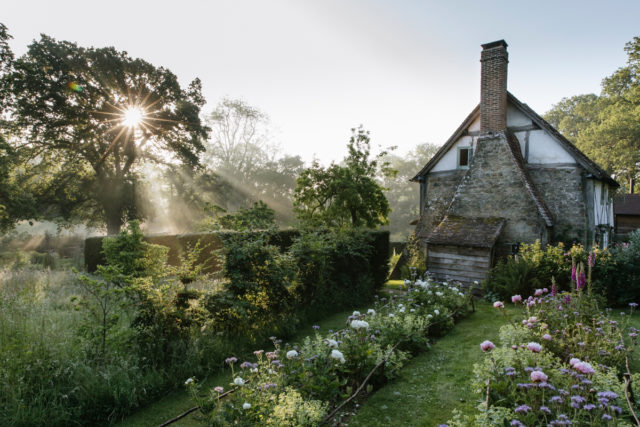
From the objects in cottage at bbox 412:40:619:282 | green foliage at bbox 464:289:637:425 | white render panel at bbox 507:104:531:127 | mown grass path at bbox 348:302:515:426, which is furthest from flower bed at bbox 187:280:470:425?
white render panel at bbox 507:104:531:127

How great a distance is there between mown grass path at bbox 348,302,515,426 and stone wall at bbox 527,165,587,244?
8.44 meters

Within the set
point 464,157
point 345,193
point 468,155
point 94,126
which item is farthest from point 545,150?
point 94,126

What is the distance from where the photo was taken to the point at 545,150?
13445mm

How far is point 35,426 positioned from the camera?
373 centimetres

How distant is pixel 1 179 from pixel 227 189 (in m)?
18.7

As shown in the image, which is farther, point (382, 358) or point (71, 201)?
point (71, 201)

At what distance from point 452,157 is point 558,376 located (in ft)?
44.5

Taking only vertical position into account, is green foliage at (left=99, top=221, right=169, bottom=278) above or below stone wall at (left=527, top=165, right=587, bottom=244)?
below

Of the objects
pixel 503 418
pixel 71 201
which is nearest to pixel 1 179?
pixel 71 201

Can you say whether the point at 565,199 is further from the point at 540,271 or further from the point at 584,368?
the point at 584,368

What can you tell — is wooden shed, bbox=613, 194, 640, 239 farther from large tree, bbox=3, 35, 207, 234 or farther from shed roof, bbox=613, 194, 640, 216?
large tree, bbox=3, 35, 207, 234

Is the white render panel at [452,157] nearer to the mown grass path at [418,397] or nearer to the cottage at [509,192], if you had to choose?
the cottage at [509,192]

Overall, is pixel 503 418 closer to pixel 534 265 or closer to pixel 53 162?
pixel 534 265

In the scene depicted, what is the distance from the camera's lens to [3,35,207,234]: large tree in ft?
71.4
